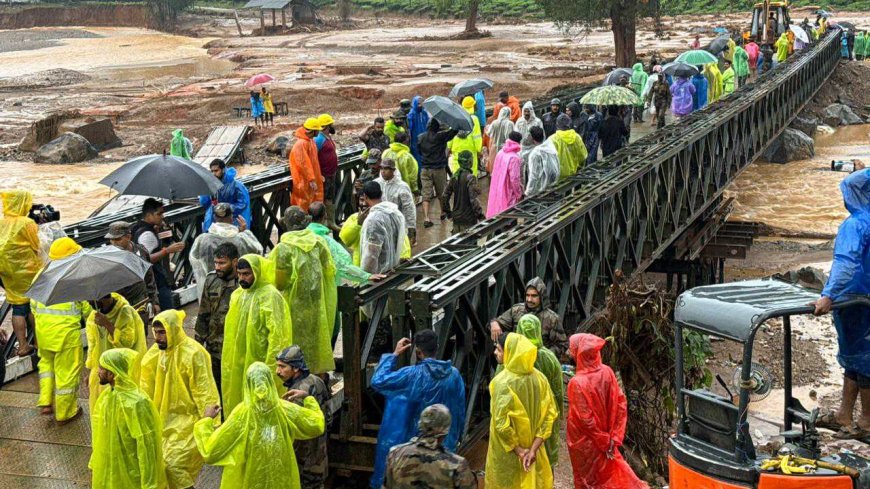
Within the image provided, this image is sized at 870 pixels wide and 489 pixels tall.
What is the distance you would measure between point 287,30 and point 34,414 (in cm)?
6479

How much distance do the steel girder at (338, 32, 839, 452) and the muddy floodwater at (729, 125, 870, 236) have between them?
663cm

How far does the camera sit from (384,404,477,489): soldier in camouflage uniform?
5.23 m

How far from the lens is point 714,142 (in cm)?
1636

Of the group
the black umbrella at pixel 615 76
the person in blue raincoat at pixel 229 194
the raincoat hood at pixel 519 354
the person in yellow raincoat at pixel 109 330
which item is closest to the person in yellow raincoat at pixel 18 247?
the person in yellow raincoat at pixel 109 330

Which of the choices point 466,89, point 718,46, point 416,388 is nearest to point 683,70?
point 466,89

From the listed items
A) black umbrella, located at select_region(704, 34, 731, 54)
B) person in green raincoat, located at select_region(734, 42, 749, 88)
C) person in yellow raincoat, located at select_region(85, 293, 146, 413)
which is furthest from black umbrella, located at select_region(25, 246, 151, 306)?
black umbrella, located at select_region(704, 34, 731, 54)

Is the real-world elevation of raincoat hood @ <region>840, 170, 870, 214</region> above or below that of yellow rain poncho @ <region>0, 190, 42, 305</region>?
above

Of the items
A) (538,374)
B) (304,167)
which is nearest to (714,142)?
(304,167)

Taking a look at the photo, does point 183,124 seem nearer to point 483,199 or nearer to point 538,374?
point 483,199

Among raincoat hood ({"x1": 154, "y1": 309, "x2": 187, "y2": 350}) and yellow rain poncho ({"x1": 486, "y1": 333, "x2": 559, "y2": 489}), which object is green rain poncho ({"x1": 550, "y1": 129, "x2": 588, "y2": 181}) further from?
raincoat hood ({"x1": 154, "y1": 309, "x2": 187, "y2": 350})

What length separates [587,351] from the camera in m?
6.68

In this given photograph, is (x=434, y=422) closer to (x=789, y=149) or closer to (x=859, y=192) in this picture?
(x=859, y=192)

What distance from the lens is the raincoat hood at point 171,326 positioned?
6465 millimetres

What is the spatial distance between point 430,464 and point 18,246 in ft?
15.1
